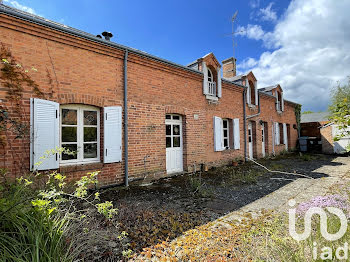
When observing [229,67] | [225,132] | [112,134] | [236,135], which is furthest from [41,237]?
[229,67]

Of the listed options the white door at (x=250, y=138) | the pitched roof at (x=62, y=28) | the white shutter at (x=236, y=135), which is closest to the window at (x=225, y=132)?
the white shutter at (x=236, y=135)

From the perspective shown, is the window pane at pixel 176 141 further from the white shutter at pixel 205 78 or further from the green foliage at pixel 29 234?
the green foliage at pixel 29 234

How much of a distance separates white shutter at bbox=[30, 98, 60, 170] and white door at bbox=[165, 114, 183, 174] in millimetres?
3690

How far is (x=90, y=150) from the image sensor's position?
17.0ft

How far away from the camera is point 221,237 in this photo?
8.84 ft

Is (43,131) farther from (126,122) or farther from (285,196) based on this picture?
(285,196)

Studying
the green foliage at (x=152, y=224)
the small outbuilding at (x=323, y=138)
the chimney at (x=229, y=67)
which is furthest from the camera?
the small outbuilding at (x=323, y=138)

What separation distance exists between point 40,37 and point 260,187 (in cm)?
708

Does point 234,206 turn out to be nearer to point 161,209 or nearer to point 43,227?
point 161,209

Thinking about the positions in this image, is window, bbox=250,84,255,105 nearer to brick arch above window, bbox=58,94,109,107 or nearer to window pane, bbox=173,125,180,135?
window pane, bbox=173,125,180,135

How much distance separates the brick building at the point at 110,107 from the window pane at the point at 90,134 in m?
0.03

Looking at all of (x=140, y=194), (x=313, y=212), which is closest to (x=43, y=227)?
(x=140, y=194)

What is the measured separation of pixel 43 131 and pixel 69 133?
0.68 m

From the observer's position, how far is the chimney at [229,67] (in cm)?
1322
